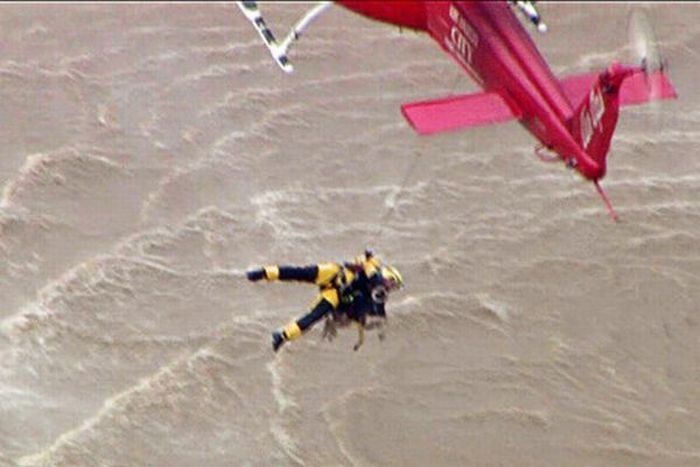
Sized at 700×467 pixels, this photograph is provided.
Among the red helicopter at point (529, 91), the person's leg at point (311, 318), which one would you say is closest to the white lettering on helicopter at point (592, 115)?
the red helicopter at point (529, 91)

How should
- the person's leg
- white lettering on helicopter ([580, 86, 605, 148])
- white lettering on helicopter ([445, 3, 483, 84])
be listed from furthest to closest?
white lettering on helicopter ([445, 3, 483, 84])
the person's leg
white lettering on helicopter ([580, 86, 605, 148])

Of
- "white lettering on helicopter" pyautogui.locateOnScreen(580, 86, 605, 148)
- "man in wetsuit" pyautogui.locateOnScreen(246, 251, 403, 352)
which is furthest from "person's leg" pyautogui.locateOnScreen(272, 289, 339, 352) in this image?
"white lettering on helicopter" pyautogui.locateOnScreen(580, 86, 605, 148)

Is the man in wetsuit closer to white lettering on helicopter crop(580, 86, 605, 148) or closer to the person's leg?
the person's leg

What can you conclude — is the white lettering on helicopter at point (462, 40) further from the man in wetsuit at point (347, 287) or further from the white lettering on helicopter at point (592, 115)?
the man in wetsuit at point (347, 287)

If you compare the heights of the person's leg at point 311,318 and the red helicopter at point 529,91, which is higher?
the red helicopter at point 529,91

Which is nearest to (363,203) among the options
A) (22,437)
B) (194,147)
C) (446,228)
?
(446,228)

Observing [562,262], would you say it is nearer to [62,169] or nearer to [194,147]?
[194,147]

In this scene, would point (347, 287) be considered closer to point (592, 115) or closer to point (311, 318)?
point (311, 318)
